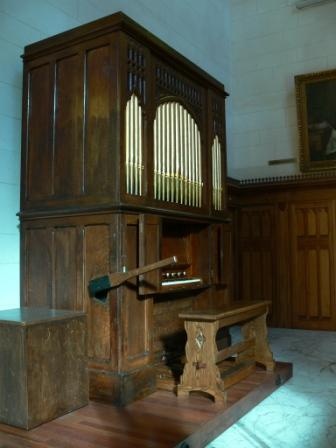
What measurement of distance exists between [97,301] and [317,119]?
212 inches

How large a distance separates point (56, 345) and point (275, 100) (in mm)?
6167

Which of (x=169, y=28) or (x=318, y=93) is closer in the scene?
(x=169, y=28)

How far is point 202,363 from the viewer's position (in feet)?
11.5

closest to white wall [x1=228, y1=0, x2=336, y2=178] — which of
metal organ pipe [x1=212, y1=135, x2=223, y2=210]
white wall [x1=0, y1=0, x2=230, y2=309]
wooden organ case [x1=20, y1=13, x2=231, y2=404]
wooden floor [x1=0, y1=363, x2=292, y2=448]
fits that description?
metal organ pipe [x1=212, y1=135, x2=223, y2=210]

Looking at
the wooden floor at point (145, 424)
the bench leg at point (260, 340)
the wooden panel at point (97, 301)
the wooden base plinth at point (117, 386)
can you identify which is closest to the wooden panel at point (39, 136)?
the wooden panel at point (97, 301)

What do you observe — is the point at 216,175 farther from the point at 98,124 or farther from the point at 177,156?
the point at 98,124

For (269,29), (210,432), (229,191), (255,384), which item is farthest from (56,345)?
(269,29)

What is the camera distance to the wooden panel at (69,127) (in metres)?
3.68

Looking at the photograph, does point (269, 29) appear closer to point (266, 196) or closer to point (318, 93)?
point (318, 93)

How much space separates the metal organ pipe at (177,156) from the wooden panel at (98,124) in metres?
0.53

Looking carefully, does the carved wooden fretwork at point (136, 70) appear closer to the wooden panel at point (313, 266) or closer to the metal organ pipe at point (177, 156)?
the metal organ pipe at point (177, 156)

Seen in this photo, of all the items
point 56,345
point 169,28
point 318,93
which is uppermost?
point 169,28

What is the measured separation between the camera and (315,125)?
7.51m

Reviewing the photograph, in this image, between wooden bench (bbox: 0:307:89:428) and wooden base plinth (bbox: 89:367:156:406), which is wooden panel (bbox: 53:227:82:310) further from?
wooden base plinth (bbox: 89:367:156:406)
